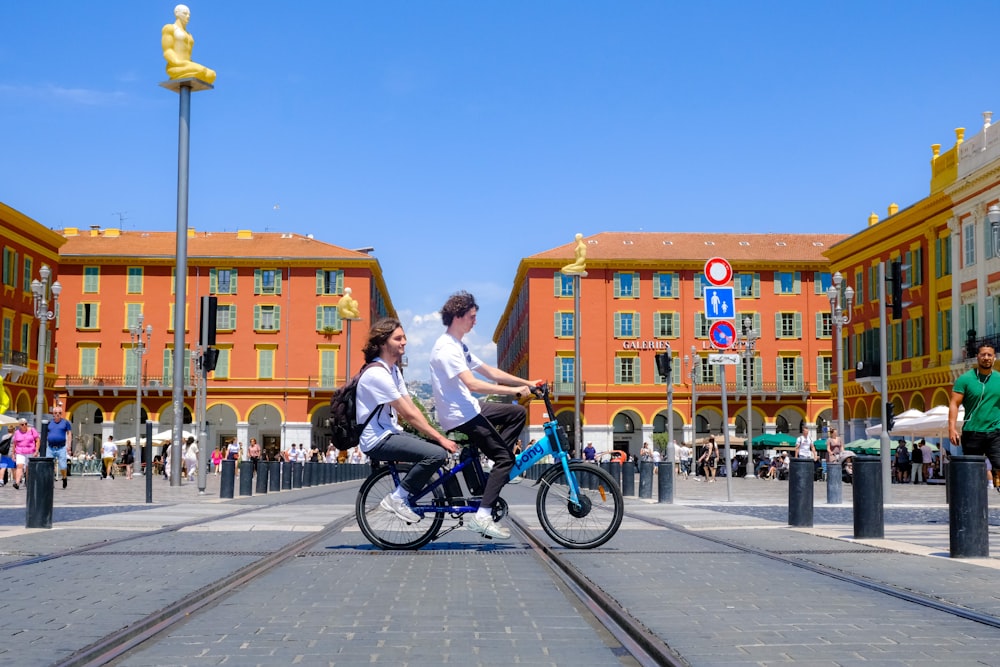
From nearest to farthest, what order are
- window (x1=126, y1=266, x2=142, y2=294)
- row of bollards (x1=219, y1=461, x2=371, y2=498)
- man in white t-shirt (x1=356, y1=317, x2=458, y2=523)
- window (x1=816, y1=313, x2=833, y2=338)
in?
man in white t-shirt (x1=356, y1=317, x2=458, y2=523) → row of bollards (x1=219, y1=461, x2=371, y2=498) → window (x1=126, y1=266, x2=142, y2=294) → window (x1=816, y1=313, x2=833, y2=338)

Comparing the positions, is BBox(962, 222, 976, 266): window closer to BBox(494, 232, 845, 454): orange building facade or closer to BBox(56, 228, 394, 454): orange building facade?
BBox(494, 232, 845, 454): orange building facade

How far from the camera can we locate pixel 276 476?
92.4ft

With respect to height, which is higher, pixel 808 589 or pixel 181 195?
pixel 181 195

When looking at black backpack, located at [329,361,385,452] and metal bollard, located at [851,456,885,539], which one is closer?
black backpack, located at [329,361,385,452]

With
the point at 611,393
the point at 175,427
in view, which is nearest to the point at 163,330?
the point at 611,393

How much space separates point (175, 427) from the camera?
1006 inches

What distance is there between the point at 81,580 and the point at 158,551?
88.8 inches

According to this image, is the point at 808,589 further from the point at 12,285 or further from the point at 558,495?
the point at 12,285

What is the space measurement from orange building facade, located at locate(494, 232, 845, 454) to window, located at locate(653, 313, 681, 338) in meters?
0.07

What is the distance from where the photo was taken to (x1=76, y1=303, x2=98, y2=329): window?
3157 inches

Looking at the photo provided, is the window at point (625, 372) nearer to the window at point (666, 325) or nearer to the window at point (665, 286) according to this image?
the window at point (666, 325)

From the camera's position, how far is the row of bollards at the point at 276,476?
22.0 meters

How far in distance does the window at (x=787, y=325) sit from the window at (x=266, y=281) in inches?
1307

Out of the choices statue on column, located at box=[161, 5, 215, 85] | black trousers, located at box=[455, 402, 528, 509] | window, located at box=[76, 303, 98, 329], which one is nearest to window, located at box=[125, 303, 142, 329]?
window, located at box=[76, 303, 98, 329]
